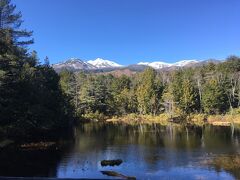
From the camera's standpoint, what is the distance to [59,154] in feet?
131

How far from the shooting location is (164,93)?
108 metres

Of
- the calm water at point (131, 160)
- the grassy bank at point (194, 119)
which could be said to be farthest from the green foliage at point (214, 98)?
the calm water at point (131, 160)

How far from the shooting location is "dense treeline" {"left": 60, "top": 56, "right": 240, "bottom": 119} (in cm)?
9831

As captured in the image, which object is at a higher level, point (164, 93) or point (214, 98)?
point (164, 93)

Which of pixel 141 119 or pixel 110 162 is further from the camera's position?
pixel 141 119

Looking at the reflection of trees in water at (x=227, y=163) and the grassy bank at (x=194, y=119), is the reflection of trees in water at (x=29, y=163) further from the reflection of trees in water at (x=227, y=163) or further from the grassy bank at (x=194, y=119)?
the grassy bank at (x=194, y=119)

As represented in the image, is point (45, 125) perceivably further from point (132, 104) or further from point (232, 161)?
point (132, 104)

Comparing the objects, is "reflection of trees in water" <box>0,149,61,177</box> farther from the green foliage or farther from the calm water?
the green foliage

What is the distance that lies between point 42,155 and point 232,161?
20.2 metres

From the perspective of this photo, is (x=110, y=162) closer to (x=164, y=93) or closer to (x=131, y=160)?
(x=131, y=160)

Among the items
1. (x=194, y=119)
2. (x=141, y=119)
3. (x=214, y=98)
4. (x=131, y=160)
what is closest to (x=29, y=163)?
(x=131, y=160)

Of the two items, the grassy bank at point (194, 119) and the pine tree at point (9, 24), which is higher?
the pine tree at point (9, 24)

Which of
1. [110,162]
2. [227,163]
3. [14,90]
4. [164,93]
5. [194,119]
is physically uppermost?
[164,93]

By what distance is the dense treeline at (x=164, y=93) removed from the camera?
9831cm
